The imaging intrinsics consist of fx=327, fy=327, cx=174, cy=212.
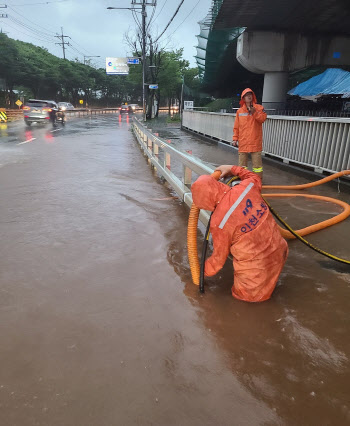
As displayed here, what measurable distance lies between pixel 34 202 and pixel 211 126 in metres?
11.5

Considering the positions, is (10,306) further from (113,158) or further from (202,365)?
(113,158)

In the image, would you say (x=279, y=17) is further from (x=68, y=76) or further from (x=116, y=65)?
(x=68, y=76)

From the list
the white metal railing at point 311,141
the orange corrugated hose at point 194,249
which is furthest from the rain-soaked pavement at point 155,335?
the white metal railing at point 311,141

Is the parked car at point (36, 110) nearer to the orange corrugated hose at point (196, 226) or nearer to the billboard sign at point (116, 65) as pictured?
the orange corrugated hose at point (196, 226)

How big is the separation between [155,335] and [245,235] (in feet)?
3.20

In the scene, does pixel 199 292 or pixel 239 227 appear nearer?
pixel 239 227

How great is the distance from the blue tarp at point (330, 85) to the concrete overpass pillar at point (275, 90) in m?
2.44

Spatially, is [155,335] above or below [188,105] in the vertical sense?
below

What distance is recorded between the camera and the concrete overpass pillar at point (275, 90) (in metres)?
16.2

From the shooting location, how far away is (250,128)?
19.7 ft

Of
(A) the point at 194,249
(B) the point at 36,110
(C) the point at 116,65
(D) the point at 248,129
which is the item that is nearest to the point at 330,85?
(D) the point at 248,129

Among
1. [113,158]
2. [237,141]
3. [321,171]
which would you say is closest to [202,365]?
[237,141]

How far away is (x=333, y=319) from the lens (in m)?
2.39

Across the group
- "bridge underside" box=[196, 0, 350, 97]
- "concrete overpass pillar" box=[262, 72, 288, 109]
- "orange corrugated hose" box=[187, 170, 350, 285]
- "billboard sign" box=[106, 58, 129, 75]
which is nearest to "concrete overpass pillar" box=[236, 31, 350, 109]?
"concrete overpass pillar" box=[262, 72, 288, 109]
